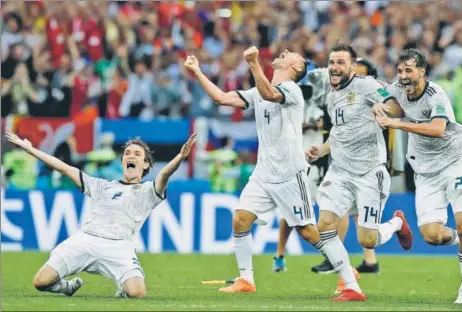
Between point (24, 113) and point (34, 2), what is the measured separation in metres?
3.81

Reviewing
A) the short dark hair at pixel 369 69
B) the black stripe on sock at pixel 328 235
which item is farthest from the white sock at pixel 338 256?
the short dark hair at pixel 369 69

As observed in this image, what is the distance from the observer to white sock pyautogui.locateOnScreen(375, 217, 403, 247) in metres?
12.6

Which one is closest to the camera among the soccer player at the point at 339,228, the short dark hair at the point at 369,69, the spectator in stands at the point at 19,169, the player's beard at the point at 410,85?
the player's beard at the point at 410,85

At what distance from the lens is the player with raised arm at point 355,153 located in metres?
12.3

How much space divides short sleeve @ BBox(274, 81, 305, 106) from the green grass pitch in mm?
1947

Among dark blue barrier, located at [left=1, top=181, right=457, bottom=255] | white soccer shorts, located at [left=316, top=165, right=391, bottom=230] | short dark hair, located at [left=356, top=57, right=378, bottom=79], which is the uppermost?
short dark hair, located at [left=356, top=57, right=378, bottom=79]

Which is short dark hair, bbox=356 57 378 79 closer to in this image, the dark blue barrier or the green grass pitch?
the green grass pitch

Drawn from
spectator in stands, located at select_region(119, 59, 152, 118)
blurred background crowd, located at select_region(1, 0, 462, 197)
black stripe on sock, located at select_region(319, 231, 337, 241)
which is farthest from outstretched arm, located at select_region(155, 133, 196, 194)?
spectator in stands, located at select_region(119, 59, 152, 118)

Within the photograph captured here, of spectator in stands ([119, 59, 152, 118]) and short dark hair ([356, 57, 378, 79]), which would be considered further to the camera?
spectator in stands ([119, 59, 152, 118])

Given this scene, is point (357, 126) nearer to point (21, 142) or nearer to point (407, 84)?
point (407, 84)

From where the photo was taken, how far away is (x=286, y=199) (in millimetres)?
12695

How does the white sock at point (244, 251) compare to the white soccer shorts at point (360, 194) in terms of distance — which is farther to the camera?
the white sock at point (244, 251)

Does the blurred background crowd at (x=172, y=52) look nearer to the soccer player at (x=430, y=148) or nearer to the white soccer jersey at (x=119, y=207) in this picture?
the soccer player at (x=430, y=148)

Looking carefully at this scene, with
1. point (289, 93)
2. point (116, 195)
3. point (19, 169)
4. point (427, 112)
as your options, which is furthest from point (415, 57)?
point (19, 169)
